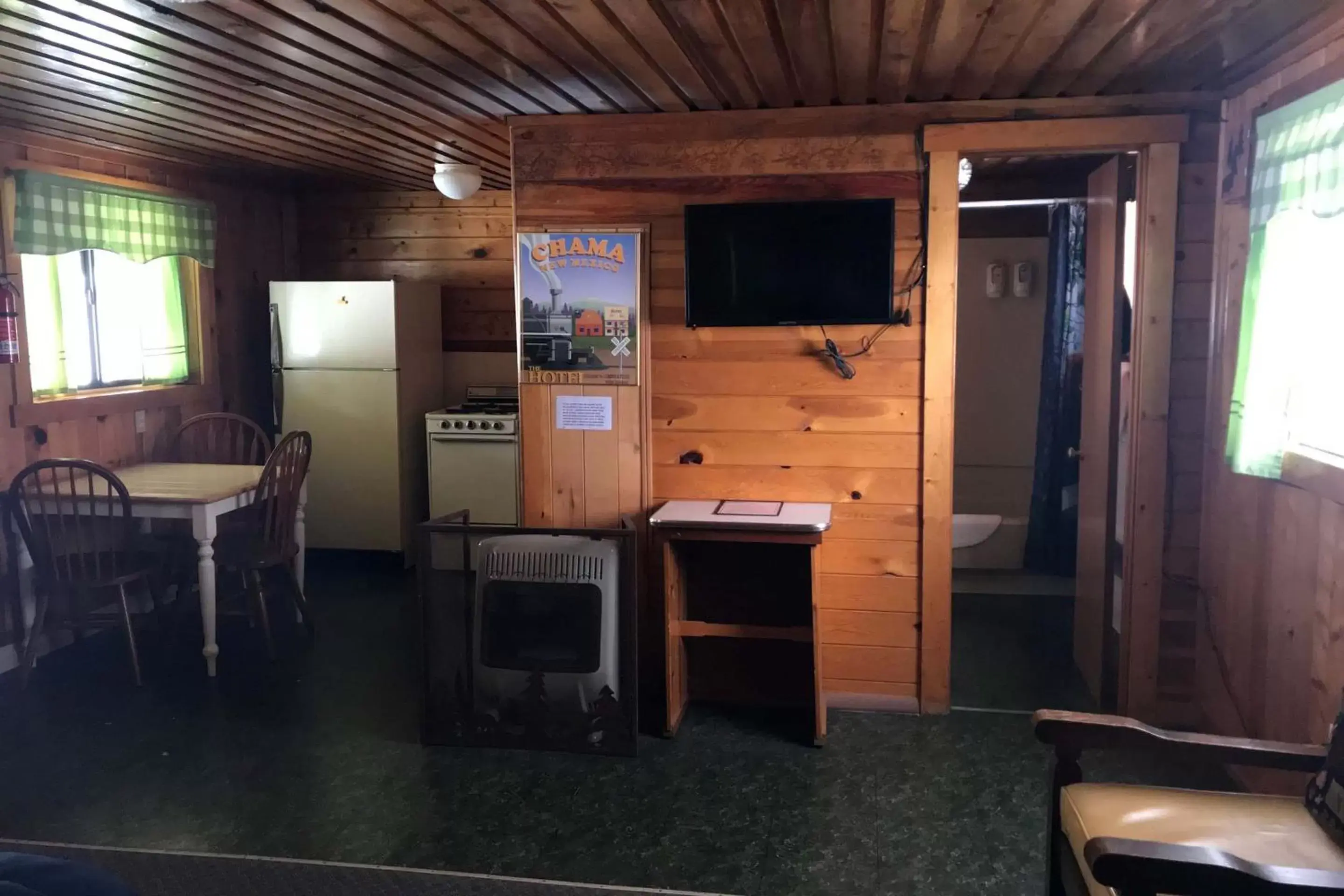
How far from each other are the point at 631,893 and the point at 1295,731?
1.80 metres

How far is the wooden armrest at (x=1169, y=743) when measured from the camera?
2.11 meters

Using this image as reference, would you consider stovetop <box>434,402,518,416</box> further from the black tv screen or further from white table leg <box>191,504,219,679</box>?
the black tv screen

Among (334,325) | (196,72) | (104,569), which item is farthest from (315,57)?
(334,325)

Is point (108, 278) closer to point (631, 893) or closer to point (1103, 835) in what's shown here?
point (631, 893)

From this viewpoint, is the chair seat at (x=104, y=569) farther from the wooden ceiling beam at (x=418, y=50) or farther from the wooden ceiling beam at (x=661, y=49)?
the wooden ceiling beam at (x=661, y=49)

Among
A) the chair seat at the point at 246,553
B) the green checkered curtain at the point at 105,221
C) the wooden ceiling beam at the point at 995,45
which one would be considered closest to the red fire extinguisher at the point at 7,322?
the green checkered curtain at the point at 105,221

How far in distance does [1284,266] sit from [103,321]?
15.5 feet

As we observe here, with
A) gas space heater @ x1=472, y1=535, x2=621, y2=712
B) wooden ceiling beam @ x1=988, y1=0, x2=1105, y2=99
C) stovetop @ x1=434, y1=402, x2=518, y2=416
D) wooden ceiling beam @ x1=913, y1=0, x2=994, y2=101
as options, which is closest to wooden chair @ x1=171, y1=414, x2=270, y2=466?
stovetop @ x1=434, y1=402, x2=518, y2=416

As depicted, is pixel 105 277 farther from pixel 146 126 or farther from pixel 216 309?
pixel 146 126

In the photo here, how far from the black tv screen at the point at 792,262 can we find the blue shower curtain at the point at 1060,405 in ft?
6.51

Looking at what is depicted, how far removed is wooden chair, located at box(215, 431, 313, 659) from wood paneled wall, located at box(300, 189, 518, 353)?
1.75 m

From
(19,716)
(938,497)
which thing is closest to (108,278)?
→ (19,716)

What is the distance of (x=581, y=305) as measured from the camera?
379cm

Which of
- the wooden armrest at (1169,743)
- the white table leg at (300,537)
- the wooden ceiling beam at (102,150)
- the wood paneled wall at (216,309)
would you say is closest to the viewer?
the wooden armrest at (1169,743)
